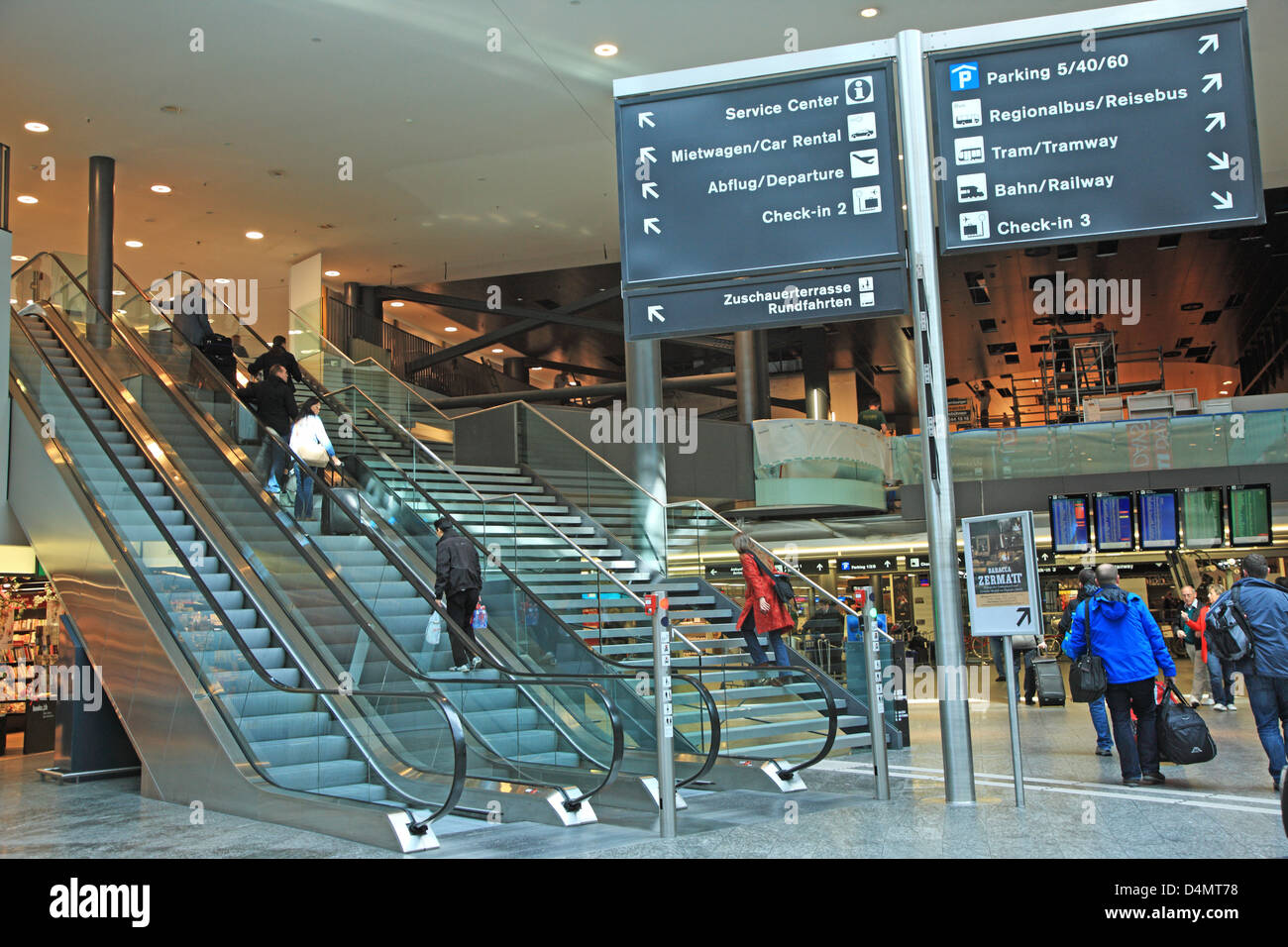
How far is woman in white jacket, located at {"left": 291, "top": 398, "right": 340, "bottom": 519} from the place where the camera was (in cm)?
1230

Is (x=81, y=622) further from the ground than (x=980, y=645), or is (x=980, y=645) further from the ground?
(x=81, y=622)

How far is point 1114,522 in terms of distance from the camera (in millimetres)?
17703

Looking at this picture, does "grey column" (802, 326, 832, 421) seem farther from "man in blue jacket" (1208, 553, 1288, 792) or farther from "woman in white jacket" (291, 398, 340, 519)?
"man in blue jacket" (1208, 553, 1288, 792)

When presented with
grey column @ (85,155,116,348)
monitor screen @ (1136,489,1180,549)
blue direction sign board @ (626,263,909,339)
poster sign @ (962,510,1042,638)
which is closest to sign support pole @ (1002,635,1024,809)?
poster sign @ (962,510,1042,638)

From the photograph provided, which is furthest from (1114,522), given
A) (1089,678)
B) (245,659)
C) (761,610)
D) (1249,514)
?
(245,659)

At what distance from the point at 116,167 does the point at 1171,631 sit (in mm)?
22919

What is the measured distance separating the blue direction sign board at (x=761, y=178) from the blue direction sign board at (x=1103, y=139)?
0.48 m

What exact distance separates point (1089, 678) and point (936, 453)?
2.18 m

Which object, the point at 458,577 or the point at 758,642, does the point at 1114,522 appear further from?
the point at 458,577

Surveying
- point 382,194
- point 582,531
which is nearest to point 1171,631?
point 582,531

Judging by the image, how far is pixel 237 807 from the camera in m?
8.07

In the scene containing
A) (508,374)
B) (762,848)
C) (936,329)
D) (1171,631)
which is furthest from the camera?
(508,374)

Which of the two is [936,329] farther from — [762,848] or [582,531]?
[582,531]
